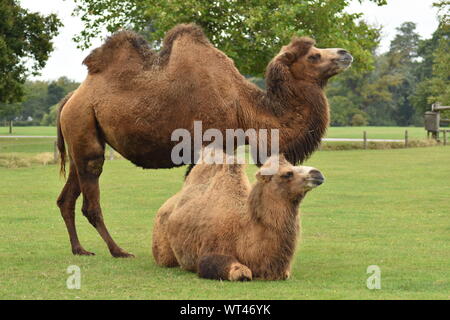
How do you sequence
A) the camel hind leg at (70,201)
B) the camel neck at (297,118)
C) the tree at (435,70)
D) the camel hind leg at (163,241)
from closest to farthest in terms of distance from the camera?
1. the camel hind leg at (163,241)
2. the camel neck at (297,118)
3. the camel hind leg at (70,201)
4. the tree at (435,70)

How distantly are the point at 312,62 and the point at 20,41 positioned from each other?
96.4 feet

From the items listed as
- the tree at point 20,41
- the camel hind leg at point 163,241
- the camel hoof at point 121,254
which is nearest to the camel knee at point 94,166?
the camel hoof at point 121,254

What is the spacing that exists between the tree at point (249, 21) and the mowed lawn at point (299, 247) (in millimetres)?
8295

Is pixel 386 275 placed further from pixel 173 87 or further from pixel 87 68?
pixel 87 68

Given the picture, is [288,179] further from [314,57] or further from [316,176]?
[314,57]

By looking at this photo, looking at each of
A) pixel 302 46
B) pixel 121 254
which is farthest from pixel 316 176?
pixel 121 254

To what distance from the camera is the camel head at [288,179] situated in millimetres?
7438

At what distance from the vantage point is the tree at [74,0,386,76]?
1187 inches

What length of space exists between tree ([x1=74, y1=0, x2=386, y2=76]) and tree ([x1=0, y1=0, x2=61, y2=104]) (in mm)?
Answer: 3558

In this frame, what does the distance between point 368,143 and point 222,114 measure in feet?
119

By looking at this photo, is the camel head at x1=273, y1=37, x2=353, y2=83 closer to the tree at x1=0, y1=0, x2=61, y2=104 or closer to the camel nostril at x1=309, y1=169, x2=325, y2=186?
the camel nostril at x1=309, y1=169, x2=325, y2=186

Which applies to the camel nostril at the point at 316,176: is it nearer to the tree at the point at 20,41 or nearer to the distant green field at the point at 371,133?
the tree at the point at 20,41

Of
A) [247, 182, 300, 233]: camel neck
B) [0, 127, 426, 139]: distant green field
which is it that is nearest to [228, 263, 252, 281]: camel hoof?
[247, 182, 300, 233]: camel neck

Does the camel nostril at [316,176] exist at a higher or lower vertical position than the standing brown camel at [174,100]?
lower
